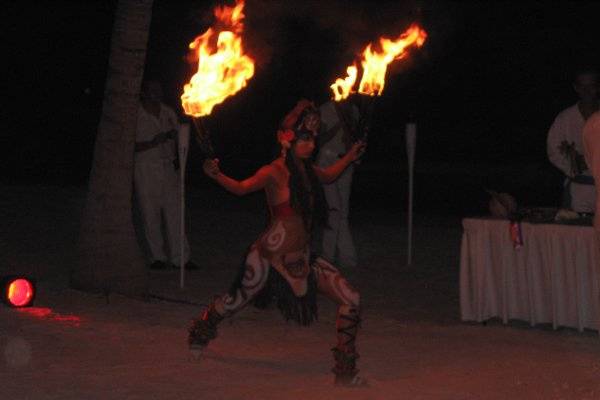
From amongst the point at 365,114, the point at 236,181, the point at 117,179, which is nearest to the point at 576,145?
the point at 117,179

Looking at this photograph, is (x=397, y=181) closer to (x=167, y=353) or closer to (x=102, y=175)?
(x=102, y=175)

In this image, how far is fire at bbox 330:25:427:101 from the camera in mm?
9539

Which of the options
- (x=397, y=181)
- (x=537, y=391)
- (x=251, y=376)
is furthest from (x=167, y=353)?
(x=397, y=181)

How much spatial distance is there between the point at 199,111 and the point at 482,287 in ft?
11.8

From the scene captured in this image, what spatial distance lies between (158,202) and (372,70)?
6.42 m

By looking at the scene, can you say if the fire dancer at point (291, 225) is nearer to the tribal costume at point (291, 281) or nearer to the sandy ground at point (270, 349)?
the tribal costume at point (291, 281)

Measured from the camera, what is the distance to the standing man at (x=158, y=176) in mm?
15523

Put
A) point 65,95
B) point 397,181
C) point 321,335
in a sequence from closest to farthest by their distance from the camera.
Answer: point 321,335, point 397,181, point 65,95

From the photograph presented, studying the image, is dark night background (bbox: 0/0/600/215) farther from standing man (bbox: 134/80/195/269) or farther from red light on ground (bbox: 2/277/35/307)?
red light on ground (bbox: 2/277/35/307)

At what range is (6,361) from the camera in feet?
32.2

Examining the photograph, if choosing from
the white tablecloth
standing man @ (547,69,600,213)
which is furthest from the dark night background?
the white tablecloth

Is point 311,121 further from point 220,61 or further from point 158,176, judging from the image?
point 158,176

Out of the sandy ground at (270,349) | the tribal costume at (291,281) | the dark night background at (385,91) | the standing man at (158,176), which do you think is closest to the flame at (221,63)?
the tribal costume at (291,281)

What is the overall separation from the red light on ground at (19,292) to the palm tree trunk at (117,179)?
131 cm
